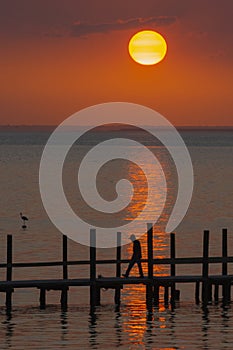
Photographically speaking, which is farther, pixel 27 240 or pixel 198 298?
pixel 27 240

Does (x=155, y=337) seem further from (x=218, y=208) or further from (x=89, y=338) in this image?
(x=218, y=208)

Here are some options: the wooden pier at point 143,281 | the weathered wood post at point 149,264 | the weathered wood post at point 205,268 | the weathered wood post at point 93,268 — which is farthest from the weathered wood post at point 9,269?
the weathered wood post at point 205,268

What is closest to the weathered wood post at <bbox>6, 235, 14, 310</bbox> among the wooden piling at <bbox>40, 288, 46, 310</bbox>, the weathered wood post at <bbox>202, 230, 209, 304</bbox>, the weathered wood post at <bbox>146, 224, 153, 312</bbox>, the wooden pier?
the wooden pier

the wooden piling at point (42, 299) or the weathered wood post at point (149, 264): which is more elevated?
the weathered wood post at point (149, 264)

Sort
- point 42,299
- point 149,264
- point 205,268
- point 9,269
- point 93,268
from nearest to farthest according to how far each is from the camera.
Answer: point 93,268 < point 149,264 < point 9,269 < point 205,268 < point 42,299

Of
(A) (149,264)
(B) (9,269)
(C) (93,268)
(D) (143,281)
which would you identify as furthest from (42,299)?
(A) (149,264)

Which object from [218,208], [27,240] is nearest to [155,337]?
[27,240]

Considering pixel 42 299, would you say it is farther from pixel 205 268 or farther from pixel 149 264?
pixel 205 268

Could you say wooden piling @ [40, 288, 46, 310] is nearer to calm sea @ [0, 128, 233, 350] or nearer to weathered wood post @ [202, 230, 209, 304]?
calm sea @ [0, 128, 233, 350]

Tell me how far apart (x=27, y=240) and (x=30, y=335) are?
33.0 metres

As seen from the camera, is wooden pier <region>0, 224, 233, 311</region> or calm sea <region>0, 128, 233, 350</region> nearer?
calm sea <region>0, 128, 233, 350</region>

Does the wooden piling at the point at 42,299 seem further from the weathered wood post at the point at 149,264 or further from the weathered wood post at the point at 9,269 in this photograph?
the weathered wood post at the point at 149,264

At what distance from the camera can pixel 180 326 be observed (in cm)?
3753

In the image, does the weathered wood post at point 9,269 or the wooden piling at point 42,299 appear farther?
the wooden piling at point 42,299
